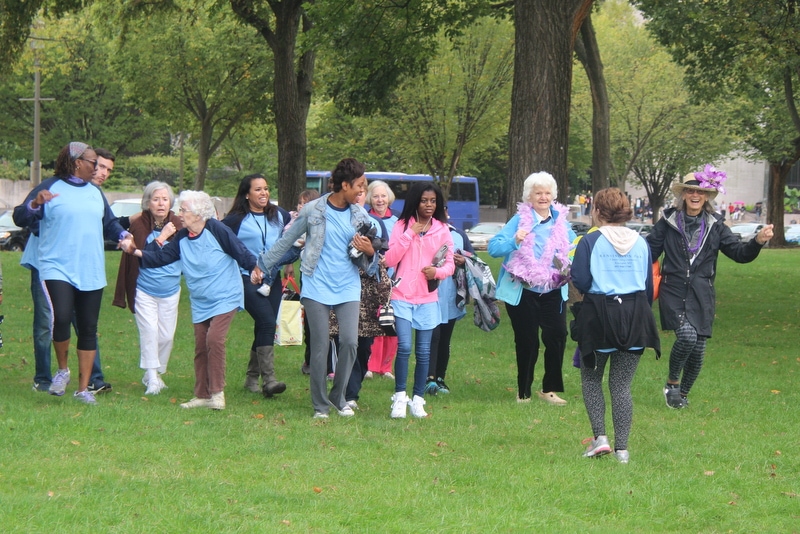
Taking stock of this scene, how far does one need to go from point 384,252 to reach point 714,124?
42814 mm

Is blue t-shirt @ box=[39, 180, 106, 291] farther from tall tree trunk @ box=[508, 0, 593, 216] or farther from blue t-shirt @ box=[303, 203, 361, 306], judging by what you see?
tall tree trunk @ box=[508, 0, 593, 216]

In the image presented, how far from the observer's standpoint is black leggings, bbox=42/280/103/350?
26.3ft

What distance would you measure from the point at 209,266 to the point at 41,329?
1607 millimetres

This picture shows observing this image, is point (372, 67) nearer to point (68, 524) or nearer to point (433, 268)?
point (433, 268)

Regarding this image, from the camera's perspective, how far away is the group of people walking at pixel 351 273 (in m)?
7.86

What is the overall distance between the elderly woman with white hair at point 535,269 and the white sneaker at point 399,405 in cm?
126

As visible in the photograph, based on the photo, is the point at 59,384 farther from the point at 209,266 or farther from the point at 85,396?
the point at 209,266

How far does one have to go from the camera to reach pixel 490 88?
38500mm

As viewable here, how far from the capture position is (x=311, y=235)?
796cm

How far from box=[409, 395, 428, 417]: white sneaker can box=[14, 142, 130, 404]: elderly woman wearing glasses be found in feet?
8.18

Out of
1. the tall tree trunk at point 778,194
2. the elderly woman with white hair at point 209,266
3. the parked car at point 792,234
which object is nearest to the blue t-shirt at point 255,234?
the elderly woman with white hair at point 209,266

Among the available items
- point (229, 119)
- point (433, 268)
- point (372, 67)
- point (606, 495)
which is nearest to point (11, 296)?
point (372, 67)

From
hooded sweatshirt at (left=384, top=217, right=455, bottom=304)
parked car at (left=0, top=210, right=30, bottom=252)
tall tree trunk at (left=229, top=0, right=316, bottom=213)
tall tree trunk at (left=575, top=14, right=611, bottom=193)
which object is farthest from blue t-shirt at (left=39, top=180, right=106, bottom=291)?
parked car at (left=0, top=210, right=30, bottom=252)

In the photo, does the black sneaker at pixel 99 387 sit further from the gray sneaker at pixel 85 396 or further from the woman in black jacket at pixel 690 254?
the woman in black jacket at pixel 690 254
